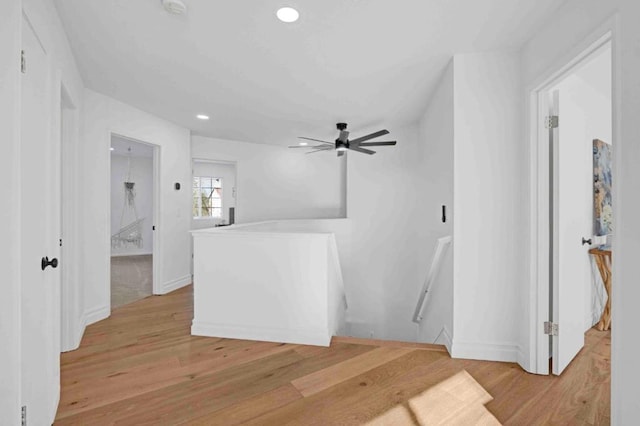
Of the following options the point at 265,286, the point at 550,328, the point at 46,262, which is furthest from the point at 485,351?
the point at 46,262

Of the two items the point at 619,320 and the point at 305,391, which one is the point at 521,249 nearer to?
the point at 619,320

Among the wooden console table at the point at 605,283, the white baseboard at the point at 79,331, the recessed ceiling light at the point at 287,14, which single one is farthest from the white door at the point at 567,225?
the white baseboard at the point at 79,331

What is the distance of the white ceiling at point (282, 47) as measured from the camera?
1845mm

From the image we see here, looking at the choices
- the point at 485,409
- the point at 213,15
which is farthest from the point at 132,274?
the point at 485,409

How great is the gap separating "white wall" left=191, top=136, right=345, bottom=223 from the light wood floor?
353 centimetres

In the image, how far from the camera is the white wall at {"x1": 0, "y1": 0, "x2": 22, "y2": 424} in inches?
44.4

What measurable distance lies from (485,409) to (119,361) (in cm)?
263

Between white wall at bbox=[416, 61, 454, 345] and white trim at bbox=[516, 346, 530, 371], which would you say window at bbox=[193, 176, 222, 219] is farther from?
white trim at bbox=[516, 346, 530, 371]

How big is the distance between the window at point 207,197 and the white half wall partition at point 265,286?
5.32 metres

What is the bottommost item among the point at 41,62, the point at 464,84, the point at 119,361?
the point at 119,361

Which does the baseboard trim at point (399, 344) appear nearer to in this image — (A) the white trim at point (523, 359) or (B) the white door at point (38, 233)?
(A) the white trim at point (523, 359)

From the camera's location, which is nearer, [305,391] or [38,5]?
[38,5]

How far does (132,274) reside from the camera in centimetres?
546

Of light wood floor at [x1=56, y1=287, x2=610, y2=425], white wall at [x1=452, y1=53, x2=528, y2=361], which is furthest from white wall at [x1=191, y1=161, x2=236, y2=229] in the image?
white wall at [x1=452, y1=53, x2=528, y2=361]
